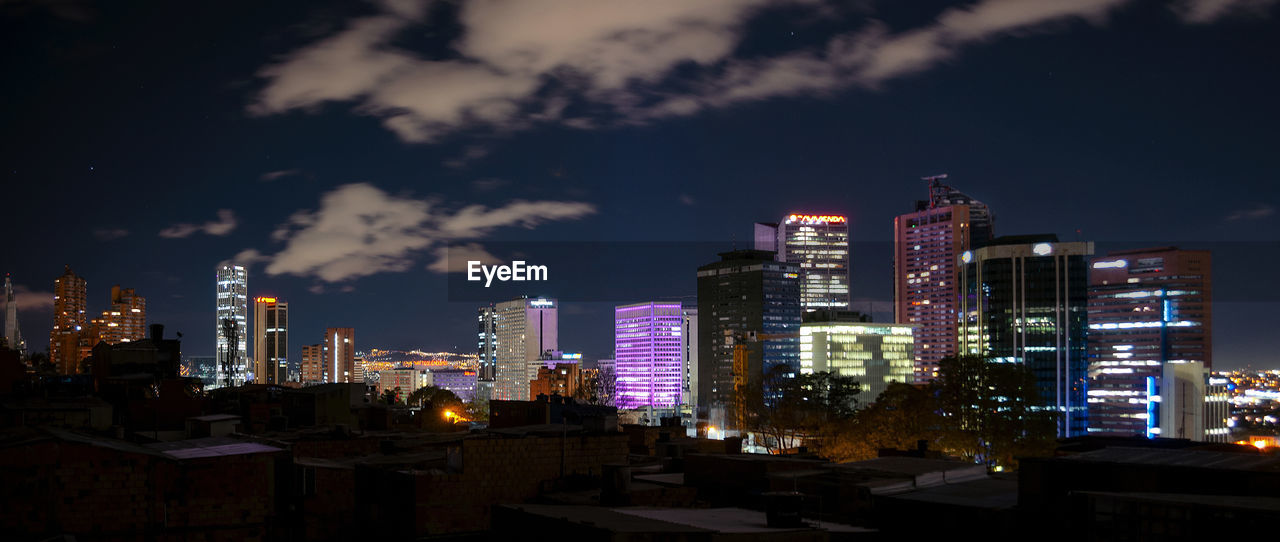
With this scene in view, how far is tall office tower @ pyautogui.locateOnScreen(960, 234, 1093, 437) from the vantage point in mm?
175875

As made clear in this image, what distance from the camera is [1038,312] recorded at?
183 m

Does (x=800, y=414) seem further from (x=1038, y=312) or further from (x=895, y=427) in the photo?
(x=1038, y=312)

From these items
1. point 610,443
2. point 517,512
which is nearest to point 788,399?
point 610,443

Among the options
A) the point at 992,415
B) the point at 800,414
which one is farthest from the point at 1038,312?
the point at 992,415

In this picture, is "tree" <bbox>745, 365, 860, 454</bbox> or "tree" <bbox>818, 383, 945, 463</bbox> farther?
"tree" <bbox>745, 365, 860, 454</bbox>

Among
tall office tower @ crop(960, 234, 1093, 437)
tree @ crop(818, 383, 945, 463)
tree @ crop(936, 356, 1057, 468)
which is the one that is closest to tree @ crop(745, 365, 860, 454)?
tree @ crop(818, 383, 945, 463)

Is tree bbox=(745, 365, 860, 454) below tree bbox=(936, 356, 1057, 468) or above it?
below

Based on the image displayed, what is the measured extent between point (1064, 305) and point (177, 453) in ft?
585

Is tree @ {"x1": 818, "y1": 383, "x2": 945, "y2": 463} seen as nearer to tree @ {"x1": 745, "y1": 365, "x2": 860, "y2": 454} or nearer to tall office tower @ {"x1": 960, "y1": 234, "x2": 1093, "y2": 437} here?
tree @ {"x1": 745, "y1": 365, "x2": 860, "y2": 454}

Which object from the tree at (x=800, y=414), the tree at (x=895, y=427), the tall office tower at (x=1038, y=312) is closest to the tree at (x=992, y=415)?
the tree at (x=895, y=427)

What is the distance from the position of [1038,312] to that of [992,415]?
134 meters

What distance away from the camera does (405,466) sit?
2634cm

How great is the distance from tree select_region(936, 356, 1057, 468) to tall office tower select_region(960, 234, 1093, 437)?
117m

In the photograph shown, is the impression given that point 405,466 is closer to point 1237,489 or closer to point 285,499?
point 285,499
